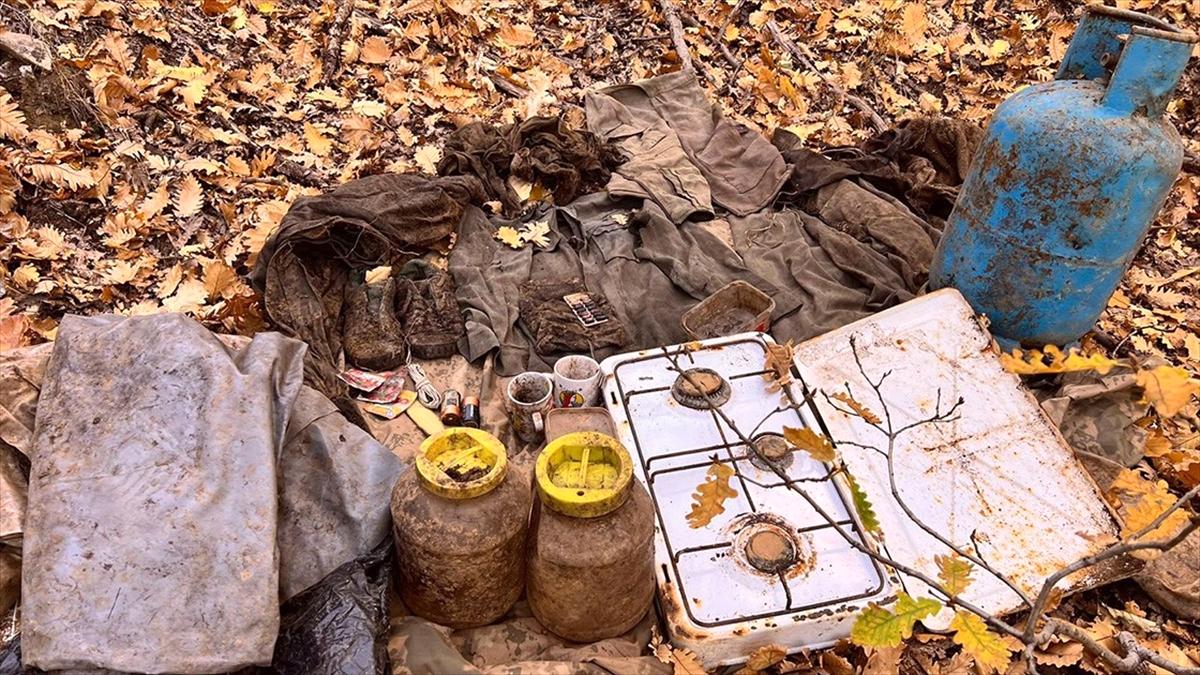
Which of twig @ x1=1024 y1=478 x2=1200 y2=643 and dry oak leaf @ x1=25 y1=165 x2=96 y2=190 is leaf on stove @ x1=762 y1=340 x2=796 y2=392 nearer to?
twig @ x1=1024 y1=478 x2=1200 y2=643

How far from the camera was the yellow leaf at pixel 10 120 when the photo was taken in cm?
400

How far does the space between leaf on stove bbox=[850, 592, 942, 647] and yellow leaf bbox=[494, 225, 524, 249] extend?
2.86m

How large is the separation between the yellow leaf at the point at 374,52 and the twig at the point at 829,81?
10.4 ft

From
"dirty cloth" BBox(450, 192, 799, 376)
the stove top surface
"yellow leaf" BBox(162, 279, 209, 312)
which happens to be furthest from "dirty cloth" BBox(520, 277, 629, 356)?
"yellow leaf" BBox(162, 279, 209, 312)

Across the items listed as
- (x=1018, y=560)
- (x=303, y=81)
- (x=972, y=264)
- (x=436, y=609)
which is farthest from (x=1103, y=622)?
(x=303, y=81)

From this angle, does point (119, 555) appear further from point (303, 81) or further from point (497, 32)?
point (497, 32)

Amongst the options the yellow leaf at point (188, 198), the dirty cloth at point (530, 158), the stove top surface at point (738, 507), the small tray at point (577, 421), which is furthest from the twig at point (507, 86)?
the small tray at point (577, 421)

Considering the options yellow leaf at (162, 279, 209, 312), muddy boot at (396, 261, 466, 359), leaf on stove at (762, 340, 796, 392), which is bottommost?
muddy boot at (396, 261, 466, 359)

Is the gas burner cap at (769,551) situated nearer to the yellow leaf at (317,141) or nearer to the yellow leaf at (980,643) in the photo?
the yellow leaf at (980,643)

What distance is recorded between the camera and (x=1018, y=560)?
2684 mm

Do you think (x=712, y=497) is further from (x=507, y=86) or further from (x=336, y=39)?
(x=336, y=39)

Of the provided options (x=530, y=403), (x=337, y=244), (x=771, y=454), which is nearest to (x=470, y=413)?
(x=530, y=403)

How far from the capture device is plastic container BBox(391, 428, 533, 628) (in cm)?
216

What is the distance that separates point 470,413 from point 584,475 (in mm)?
1181
